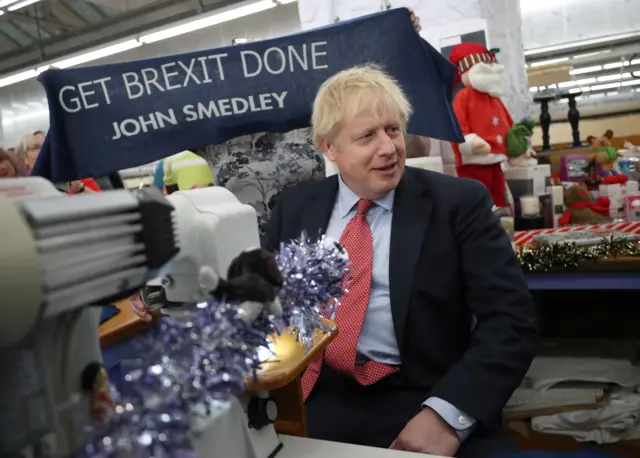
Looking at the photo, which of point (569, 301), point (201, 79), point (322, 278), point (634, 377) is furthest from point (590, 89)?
point (322, 278)

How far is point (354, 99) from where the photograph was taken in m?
1.25

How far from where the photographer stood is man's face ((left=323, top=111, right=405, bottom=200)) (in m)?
1.26

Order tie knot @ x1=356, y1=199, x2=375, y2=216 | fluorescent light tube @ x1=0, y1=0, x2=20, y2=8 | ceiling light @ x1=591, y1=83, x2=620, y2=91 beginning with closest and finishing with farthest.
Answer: tie knot @ x1=356, y1=199, x2=375, y2=216 → fluorescent light tube @ x1=0, y1=0, x2=20, y2=8 → ceiling light @ x1=591, y1=83, x2=620, y2=91

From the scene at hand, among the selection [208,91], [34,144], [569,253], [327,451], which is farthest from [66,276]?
[34,144]

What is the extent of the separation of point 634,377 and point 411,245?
52.3 inches

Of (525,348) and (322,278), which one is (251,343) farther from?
(525,348)

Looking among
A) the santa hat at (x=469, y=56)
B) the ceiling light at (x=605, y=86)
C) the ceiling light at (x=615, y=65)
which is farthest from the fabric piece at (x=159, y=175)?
the ceiling light at (x=605, y=86)

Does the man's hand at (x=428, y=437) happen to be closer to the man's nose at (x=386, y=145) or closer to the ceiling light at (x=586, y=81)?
the man's nose at (x=386, y=145)

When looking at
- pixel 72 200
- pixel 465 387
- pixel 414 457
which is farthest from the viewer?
pixel 465 387

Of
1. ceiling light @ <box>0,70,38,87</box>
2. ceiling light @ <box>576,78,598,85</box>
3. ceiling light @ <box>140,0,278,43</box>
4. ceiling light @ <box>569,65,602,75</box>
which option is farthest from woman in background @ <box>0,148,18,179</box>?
ceiling light @ <box>576,78,598,85</box>

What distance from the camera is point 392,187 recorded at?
4.22ft

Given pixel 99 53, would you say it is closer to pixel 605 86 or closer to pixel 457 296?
pixel 457 296

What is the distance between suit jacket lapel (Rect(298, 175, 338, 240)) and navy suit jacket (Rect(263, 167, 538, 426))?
182 millimetres

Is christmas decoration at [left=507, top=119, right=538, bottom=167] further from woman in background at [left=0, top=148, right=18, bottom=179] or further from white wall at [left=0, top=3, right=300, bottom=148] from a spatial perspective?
white wall at [left=0, top=3, right=300, bottom=148]
